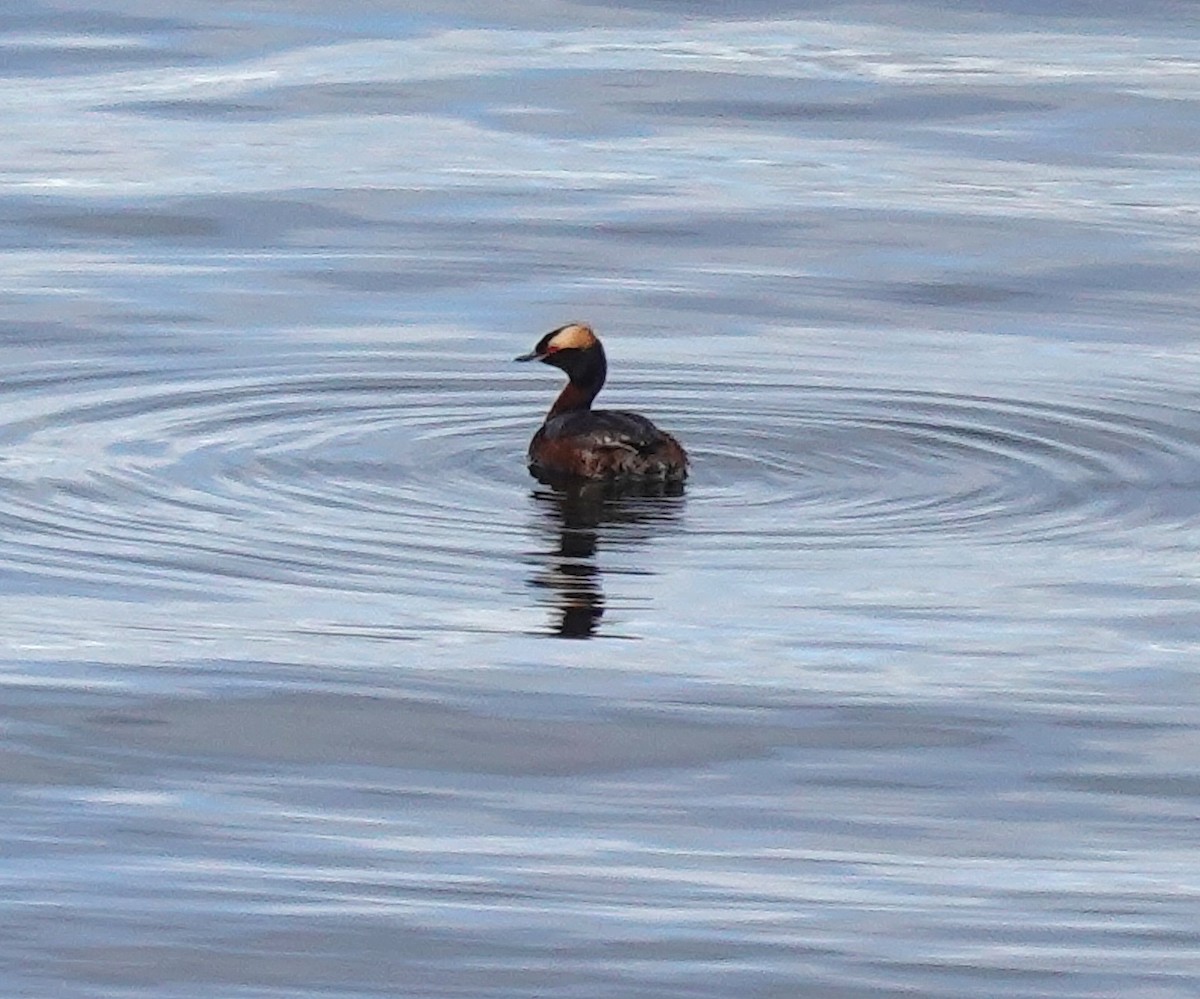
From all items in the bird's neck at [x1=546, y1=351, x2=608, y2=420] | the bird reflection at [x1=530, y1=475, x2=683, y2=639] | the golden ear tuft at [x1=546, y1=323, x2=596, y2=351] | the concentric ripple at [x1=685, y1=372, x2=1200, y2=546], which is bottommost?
the bird reflection at [x1=530, y1=475, x2=683, y2=639]

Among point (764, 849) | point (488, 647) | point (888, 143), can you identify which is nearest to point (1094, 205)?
point (888, 143)

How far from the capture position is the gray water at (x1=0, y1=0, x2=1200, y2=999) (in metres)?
8.33

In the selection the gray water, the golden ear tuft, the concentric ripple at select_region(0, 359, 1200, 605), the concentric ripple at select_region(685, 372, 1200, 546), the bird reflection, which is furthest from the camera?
the golden ear tuft

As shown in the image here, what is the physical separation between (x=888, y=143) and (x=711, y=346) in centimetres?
766

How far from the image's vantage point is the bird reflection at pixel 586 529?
37.3 ft

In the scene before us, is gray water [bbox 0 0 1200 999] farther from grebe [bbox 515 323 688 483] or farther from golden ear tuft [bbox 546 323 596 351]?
golden ear tuft [bbox 546 323 596 351]

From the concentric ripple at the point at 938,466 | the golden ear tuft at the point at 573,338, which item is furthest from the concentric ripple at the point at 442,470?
the golden ear tuft at the point at 573,338

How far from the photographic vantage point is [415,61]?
28297 mm

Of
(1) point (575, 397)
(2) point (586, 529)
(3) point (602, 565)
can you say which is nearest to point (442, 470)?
(2) point (586, 529)

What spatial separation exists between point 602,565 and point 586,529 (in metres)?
0.75

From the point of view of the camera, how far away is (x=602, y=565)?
12188 mm

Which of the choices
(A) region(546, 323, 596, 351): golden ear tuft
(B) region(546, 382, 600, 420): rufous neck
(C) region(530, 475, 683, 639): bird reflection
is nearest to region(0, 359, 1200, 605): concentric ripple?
(C) region(530, 475, 683, 639): bird reflection

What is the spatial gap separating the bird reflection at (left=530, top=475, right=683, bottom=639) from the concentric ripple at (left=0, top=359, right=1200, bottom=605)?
12 cm

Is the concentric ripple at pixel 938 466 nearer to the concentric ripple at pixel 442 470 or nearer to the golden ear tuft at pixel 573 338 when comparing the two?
the concentric ripple at pixel 442 470
